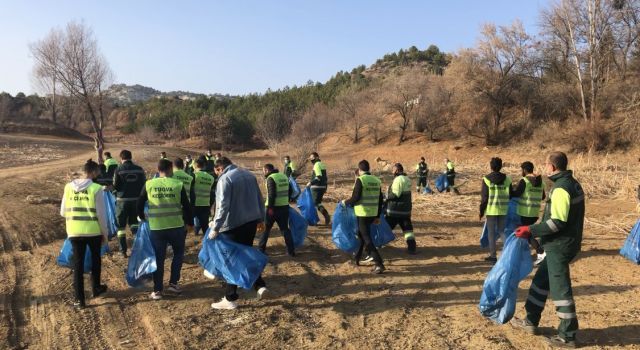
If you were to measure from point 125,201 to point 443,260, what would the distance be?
5.59 meters

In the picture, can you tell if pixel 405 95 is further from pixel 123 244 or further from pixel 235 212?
pixel 235 212

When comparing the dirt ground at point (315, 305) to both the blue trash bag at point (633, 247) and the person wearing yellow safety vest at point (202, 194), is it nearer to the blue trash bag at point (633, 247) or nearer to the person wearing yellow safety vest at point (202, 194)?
the blue trash bag at point (633, 247)

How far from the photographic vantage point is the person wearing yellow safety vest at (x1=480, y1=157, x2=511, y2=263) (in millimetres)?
7352

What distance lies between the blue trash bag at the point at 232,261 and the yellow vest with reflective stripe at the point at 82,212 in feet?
4.62

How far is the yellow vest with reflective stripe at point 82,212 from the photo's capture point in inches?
214

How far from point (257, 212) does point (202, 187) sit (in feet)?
9.48

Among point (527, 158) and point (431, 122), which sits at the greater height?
point (431, 122)

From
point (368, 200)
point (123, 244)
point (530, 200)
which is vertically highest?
point (368, 200)

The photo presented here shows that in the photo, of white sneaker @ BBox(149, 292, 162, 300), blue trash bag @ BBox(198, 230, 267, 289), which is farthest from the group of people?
blue trash bag @ BBox(198, 230, 267, 289)

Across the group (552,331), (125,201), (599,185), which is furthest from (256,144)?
(552,331)

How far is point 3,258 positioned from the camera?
7426mm

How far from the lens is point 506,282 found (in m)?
4.73

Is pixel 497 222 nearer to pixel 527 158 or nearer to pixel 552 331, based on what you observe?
pixel 552 331

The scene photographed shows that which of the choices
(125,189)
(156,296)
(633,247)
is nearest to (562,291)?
(633,247)
